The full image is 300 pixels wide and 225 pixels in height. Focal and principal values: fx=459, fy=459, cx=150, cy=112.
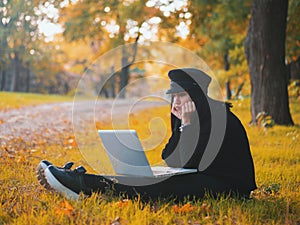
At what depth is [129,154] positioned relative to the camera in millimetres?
3500

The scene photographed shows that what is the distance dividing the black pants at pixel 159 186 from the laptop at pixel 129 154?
6cm

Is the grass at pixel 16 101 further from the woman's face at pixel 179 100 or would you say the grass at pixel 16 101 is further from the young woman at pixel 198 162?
the young woman at pixel 198 162

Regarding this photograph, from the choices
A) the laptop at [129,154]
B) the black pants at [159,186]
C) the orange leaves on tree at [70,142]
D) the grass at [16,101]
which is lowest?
the orange leaves on tree at [70,142]

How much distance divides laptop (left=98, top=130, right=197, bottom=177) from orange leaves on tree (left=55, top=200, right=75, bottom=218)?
598mm

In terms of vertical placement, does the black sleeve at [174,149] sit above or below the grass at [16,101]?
below

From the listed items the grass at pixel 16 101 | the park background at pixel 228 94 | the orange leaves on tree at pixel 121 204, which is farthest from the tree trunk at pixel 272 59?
the grass at pixel 16 101

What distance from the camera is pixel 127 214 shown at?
3.05 meters

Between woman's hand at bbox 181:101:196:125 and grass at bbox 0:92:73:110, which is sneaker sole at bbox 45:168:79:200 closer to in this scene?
woman's hand at bbox 181:101:196:125

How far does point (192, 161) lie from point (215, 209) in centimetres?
44

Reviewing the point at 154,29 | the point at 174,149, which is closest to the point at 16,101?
the point at 154,29

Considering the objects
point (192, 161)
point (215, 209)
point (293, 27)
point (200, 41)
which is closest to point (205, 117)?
point (192, 161)

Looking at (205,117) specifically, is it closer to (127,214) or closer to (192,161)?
(192,161)

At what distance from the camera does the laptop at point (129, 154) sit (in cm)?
342

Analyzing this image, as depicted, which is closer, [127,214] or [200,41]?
[127,214]
